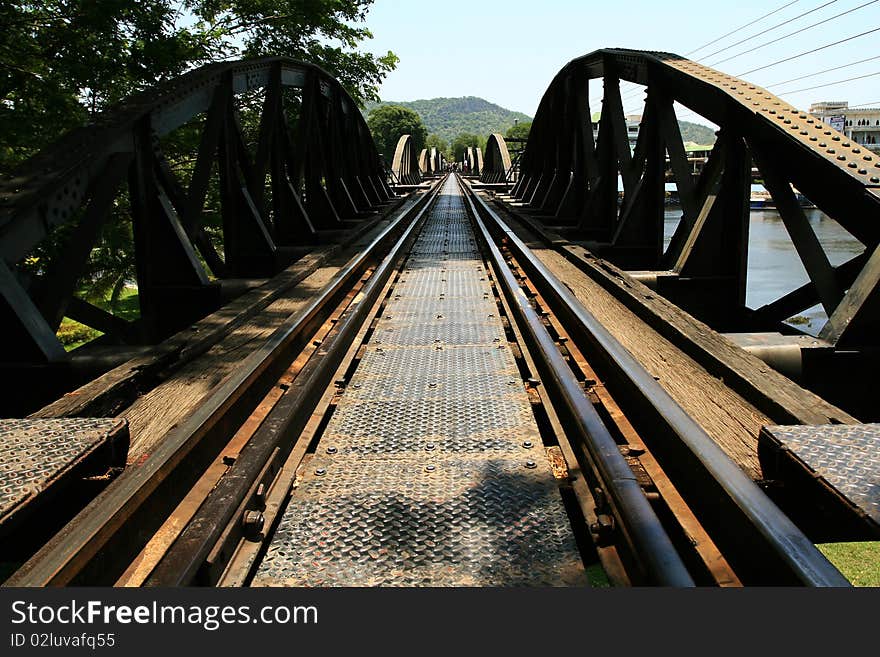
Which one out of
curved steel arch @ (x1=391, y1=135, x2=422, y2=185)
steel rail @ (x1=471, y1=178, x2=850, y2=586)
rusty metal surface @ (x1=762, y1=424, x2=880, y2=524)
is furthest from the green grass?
curved steel arch @ (x1=391, y1=135, x2=422, y2=185)

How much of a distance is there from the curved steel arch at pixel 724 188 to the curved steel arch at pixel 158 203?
4.25 m

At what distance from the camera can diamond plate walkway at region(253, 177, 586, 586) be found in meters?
2.25

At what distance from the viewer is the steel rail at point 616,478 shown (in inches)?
77.8

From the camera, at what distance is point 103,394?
330 centimetres

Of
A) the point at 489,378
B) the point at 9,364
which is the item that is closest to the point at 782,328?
the point at 489,378

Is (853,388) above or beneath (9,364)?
beneath

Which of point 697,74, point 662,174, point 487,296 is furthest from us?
point 662,174

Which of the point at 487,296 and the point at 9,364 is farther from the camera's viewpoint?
the point at 487,296

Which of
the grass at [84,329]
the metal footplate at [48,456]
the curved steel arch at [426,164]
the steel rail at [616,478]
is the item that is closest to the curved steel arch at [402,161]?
the grass at [84,329]

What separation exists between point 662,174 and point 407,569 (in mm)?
6415

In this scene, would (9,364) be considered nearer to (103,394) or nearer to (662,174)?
(103,394)

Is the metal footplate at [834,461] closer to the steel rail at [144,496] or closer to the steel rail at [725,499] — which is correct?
the steel rail at [725,499]

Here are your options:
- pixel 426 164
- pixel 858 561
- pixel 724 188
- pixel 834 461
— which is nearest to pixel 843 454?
pixel 834 461

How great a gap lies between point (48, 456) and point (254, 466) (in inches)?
28.6
